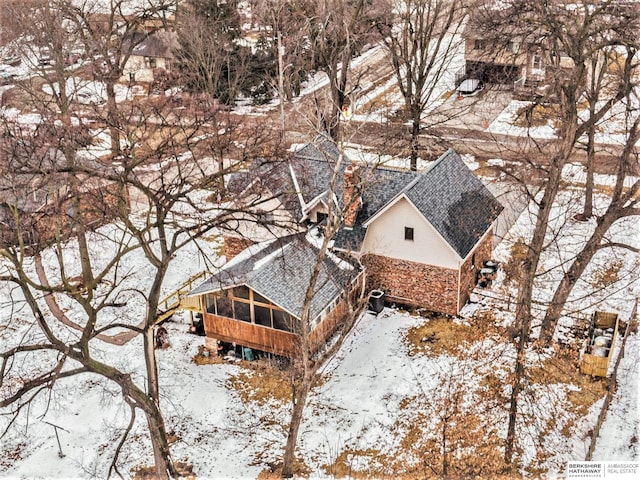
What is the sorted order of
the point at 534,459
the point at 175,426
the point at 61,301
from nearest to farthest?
the point at 534,459 < the point at 175,426 < the point at 61,301

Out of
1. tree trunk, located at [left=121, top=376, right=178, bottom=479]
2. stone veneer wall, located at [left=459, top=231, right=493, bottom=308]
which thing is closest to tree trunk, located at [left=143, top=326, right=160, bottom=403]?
tree trunk, located at [left=121, top=376, right=178, bottom=479]

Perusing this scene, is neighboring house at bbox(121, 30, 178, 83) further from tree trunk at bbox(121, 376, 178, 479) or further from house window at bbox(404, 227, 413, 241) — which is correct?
tree trunk at bbox(121, 376, 178, 479)

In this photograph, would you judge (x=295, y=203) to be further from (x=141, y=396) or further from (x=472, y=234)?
(x=141, y=396)

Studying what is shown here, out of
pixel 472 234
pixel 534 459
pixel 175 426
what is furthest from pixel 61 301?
pixel 534 459

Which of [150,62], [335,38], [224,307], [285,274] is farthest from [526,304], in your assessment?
[150,62]

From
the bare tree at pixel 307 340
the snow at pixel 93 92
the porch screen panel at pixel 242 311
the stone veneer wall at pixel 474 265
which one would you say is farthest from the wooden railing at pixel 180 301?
the snow at pixel 93 92

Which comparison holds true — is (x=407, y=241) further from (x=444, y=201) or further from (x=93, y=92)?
(x=93, y=92)

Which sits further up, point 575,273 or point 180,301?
point 575,273
